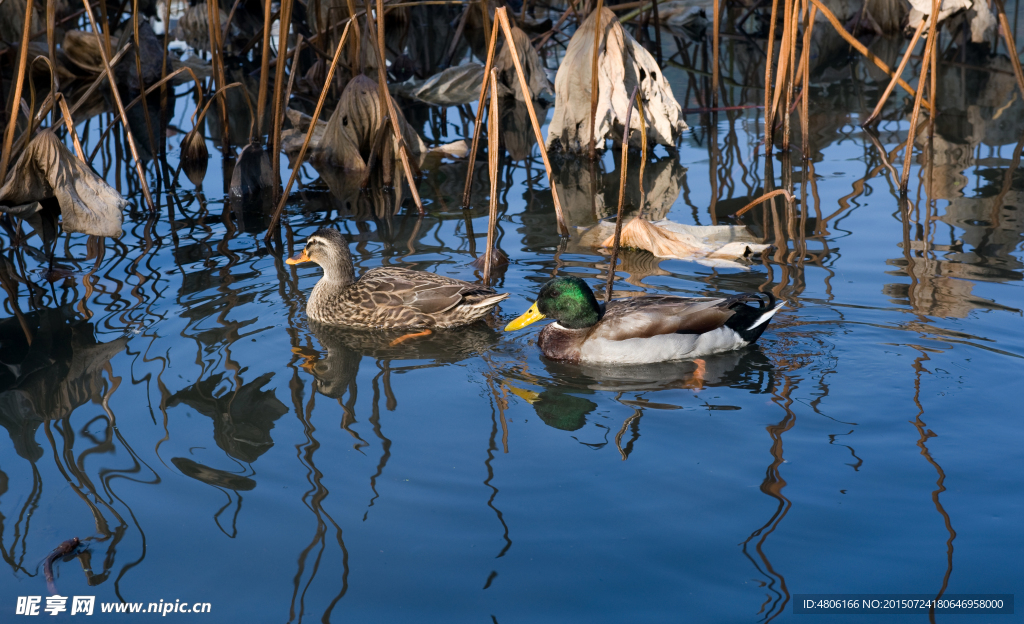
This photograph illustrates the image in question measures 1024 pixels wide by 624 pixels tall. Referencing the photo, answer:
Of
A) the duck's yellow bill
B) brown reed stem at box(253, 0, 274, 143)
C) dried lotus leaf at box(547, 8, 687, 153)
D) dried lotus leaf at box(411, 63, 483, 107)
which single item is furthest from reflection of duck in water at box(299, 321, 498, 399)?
dried lotus leaf at box(411, 63, 483, 107)

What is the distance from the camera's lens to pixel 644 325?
17.6 ft

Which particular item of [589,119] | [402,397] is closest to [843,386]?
[402,397]

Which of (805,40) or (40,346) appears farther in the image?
(805,40)

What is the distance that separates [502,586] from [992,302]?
393cm

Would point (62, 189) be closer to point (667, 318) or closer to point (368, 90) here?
point (368, 90)

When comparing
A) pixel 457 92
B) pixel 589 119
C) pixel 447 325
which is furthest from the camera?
pixel 457 92

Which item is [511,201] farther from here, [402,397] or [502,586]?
[502,586]

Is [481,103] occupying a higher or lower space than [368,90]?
lower

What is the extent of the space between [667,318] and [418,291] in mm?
1667

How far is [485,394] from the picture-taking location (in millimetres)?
5012

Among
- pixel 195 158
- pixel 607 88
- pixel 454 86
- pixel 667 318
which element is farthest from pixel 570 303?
pixel 454 86

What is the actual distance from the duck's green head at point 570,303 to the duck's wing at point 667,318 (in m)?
0.15

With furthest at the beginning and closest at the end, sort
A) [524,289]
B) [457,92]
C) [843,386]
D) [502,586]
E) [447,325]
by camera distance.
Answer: [457,92] → [524,289] → [447,325] → [843,386] → [502,586]

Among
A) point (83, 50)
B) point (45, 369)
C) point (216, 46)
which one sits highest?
point (83, 50)
